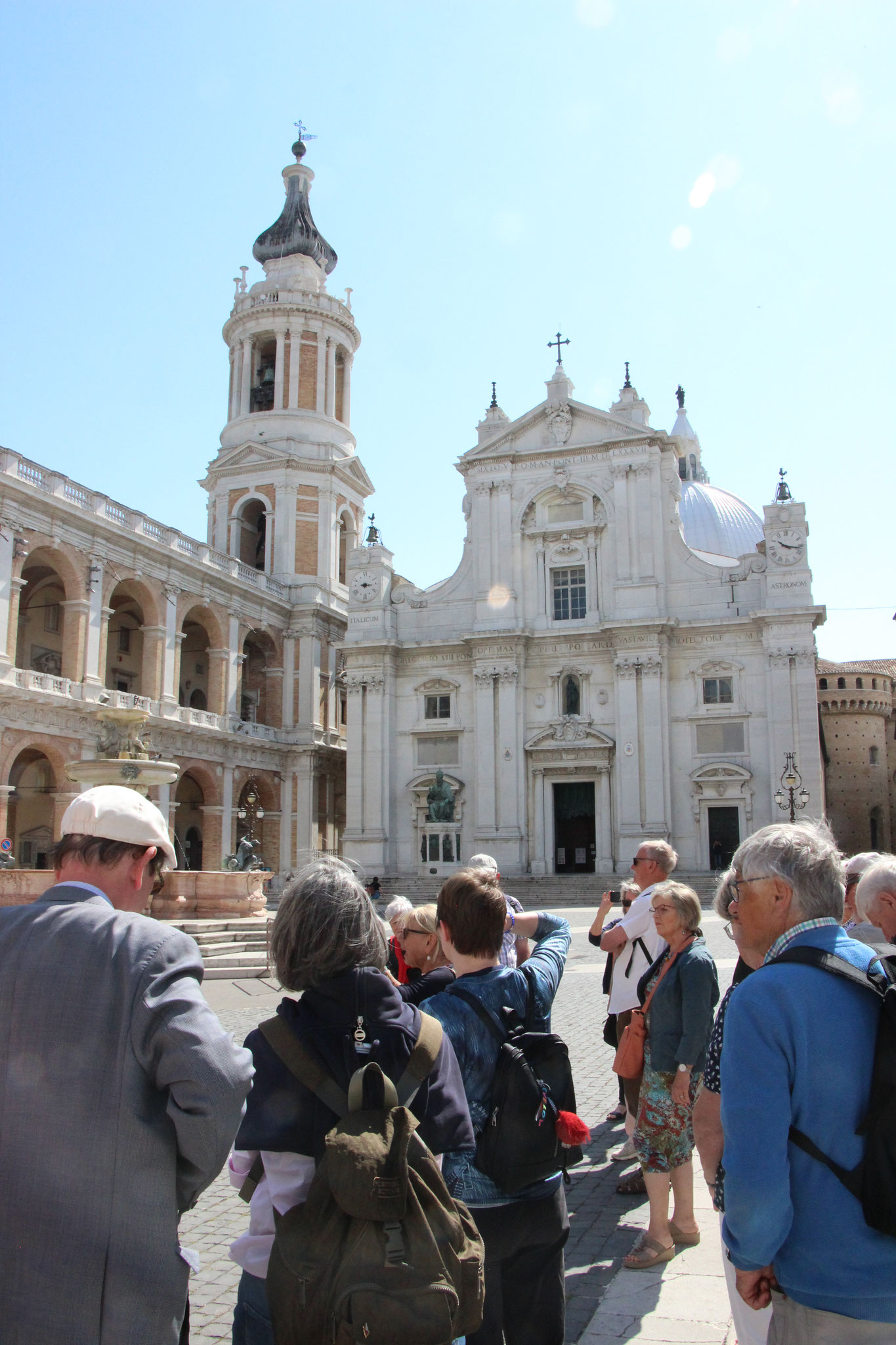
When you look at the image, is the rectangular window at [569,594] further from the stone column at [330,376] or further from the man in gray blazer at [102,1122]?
the man in gray blazer at [102,1122]

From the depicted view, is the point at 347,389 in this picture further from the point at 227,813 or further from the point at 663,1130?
the point at 663,1130

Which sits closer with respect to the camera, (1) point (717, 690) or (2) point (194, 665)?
(1) point (717, 690)

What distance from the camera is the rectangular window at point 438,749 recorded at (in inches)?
1553

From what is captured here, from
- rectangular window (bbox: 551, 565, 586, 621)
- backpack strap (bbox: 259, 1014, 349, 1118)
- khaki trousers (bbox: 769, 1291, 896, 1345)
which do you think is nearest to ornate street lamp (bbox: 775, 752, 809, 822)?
rectangular window (bbox: 551, 565, 586, 621)

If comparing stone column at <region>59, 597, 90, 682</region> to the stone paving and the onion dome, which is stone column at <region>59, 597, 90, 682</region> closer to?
the onion dome

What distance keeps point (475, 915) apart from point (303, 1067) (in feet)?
3.30

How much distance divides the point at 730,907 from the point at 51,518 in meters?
30.1

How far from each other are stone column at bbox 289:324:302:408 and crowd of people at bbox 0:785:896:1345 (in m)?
44.1

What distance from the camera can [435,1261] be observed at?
2443 mm

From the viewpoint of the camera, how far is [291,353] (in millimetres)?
44969

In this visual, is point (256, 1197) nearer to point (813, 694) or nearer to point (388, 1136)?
point (388, 1136)

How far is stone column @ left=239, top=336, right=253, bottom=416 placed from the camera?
1799 inches

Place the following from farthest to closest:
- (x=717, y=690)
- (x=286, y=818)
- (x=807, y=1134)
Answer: (x=286, y=818)
(x=717, y=690)
(x=807, y=1134)

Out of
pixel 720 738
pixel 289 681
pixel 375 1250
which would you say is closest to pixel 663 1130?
pixel 375 1250
